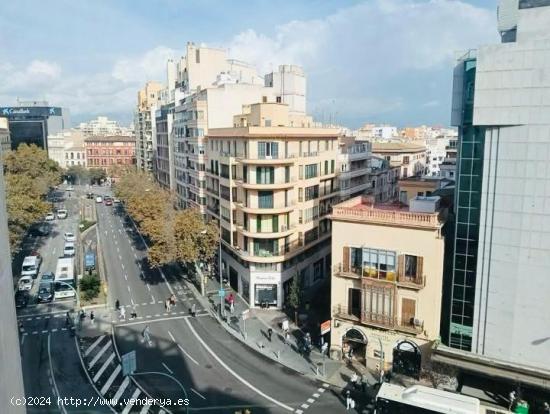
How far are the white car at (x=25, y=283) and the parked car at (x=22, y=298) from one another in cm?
82

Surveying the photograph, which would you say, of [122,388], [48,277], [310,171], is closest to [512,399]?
[122,388]

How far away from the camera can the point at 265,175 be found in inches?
1807

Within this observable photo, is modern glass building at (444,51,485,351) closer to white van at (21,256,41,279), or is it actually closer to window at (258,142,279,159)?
window at (258,142,279,159)

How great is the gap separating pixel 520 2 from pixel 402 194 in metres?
28.8

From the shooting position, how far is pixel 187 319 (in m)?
44.1

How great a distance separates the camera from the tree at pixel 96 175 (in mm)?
151125

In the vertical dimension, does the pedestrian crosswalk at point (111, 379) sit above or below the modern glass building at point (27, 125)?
below

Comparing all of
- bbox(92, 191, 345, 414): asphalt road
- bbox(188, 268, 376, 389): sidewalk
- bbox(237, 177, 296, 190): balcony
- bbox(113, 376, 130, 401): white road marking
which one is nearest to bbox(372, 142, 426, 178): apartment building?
bbox(237, 177, 296, 190): balcony

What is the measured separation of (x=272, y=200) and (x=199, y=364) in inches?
710

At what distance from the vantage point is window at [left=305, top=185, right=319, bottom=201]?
5194 cm

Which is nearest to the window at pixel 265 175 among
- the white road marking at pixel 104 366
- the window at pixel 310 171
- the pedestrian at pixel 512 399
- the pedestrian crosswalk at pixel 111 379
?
the window at pixel 310 171

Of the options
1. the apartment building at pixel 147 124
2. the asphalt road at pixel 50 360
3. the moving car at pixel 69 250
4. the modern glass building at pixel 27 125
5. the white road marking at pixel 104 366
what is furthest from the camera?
the modern glass building at pixel 27 125

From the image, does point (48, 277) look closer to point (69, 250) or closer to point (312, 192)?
point (69, 250)

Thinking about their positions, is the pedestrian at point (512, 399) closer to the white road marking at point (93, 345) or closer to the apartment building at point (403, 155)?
the white road marking at point (93, 345)
